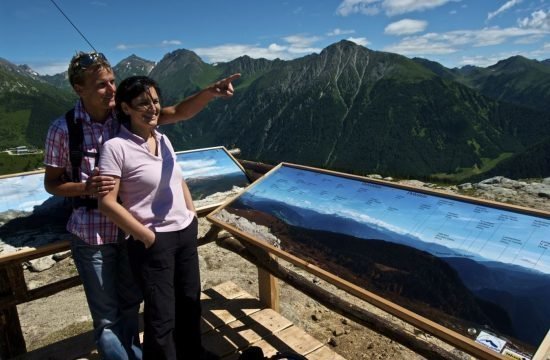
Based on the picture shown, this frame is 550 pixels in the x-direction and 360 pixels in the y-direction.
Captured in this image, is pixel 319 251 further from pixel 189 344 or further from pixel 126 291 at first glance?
pixel 126 291

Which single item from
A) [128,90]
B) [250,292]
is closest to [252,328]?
[250,292]

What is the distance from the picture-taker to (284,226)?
5.16 meters

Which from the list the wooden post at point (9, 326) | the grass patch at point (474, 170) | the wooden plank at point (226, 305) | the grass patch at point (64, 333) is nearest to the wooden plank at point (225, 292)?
the wooden plank at point (226, 305)

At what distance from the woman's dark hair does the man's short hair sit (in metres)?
0.23

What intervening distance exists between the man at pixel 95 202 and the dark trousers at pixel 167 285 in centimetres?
23

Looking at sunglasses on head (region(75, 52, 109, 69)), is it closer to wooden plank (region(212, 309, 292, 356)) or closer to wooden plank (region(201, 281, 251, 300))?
wooden plank (region(212, 309, 292, 356))

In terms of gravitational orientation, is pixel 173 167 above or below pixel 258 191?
above

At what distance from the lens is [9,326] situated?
5422 mm

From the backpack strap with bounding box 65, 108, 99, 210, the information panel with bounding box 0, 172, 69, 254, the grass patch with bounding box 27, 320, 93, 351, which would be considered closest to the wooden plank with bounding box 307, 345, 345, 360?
the information panel with bounding box 0, 172, 69, 254

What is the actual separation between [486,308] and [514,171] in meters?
176

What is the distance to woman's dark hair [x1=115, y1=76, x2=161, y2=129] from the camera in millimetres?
3479

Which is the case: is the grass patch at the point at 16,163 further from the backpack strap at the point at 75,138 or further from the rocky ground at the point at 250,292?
the backpack strap at the point at 75,138

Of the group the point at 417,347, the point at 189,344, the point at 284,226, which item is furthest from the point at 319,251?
the point at 189,344

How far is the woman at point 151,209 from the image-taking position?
3.36 metres
